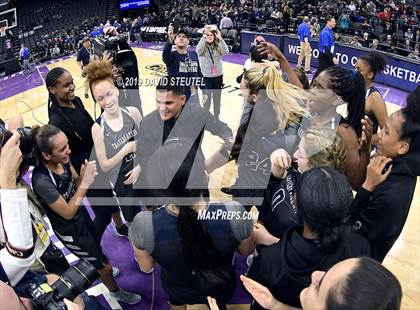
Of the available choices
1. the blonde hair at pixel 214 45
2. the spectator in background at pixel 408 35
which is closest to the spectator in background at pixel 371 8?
the spectator in background at pixel 408 35

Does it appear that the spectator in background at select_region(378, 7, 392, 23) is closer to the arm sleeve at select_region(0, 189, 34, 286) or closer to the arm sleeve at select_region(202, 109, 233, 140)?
the arm sleeve at select_region(202, 109, 233, 140)

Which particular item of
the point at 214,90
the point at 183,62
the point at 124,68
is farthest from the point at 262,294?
the point at 214,90

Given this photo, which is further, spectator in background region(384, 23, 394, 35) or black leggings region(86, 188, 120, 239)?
spectator in background region(384, 23, 394, 35)

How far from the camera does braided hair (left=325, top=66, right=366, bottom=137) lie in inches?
120

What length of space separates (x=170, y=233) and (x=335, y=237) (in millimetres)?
888

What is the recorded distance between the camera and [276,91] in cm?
315

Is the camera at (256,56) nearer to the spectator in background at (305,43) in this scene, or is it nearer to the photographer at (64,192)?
the photographer at (64,192)

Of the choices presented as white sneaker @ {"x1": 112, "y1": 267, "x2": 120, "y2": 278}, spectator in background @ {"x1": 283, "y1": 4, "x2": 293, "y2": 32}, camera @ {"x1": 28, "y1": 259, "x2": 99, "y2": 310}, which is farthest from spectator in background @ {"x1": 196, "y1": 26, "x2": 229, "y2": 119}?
spectator in background @ {"x1": 283, "y1": 4, "x2": 293, "y2": 32}

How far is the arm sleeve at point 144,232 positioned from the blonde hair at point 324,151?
1027mm

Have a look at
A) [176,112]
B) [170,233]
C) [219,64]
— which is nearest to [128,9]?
[219,64]

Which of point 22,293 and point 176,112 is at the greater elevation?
point 176,112

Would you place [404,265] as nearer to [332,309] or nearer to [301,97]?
[301,97]

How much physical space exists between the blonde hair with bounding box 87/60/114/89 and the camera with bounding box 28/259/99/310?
1.92m

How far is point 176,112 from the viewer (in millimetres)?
3568
